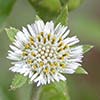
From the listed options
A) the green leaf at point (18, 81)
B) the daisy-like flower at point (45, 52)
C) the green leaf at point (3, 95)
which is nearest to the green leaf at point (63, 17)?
the daisy-like flower at point (45, 52)

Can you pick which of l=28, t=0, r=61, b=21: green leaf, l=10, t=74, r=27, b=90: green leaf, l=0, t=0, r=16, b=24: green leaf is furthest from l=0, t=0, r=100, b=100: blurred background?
l=10, t=74, r=27, b=90: green leaf

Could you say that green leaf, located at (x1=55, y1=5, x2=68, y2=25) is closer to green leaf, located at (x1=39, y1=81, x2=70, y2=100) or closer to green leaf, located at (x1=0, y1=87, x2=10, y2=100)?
green leaf, located at (x1=39, y1=81, x2=70, y2=100)

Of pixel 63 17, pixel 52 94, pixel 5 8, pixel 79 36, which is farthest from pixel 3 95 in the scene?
pixel 79 36

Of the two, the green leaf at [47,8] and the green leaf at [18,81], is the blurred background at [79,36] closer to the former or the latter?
the green leaf at [47,8]

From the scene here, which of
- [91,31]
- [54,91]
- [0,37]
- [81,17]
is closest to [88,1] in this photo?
[81,17]

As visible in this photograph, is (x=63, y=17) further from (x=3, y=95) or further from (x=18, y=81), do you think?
(x=3, y=95)

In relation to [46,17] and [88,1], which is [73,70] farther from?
[88,1]
